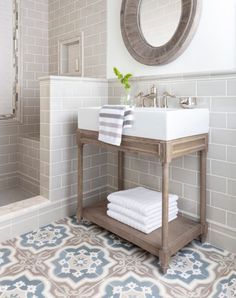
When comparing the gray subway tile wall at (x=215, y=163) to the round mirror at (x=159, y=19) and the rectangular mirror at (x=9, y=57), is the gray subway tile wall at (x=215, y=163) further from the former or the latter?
the rectangular mirror at (x=9, y=57)

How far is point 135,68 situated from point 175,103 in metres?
0.52

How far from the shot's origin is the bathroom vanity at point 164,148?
1.63m

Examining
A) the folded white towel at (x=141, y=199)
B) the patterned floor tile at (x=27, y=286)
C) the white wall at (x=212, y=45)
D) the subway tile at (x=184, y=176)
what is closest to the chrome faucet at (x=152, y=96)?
the white wall at (x=212, y=45)

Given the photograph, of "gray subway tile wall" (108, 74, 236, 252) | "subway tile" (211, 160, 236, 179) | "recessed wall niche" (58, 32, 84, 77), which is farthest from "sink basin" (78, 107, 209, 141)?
"recessed wall niche" (58, 32, 84, 77)

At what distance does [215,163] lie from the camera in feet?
6.45

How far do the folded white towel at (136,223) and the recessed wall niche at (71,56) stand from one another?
156 centimetres

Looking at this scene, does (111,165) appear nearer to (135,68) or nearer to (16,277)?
(135,68)

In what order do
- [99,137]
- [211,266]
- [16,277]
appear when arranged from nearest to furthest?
[16,277]
[211,266]
[99,137]

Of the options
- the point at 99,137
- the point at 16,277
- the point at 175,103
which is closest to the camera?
the point at 16,277

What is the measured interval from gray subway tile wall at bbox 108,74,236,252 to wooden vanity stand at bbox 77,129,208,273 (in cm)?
7

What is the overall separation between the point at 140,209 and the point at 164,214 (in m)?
0.26

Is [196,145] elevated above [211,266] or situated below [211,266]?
above

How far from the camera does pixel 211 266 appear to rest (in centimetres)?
177

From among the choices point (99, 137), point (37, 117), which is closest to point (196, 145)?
point (99, 137)
